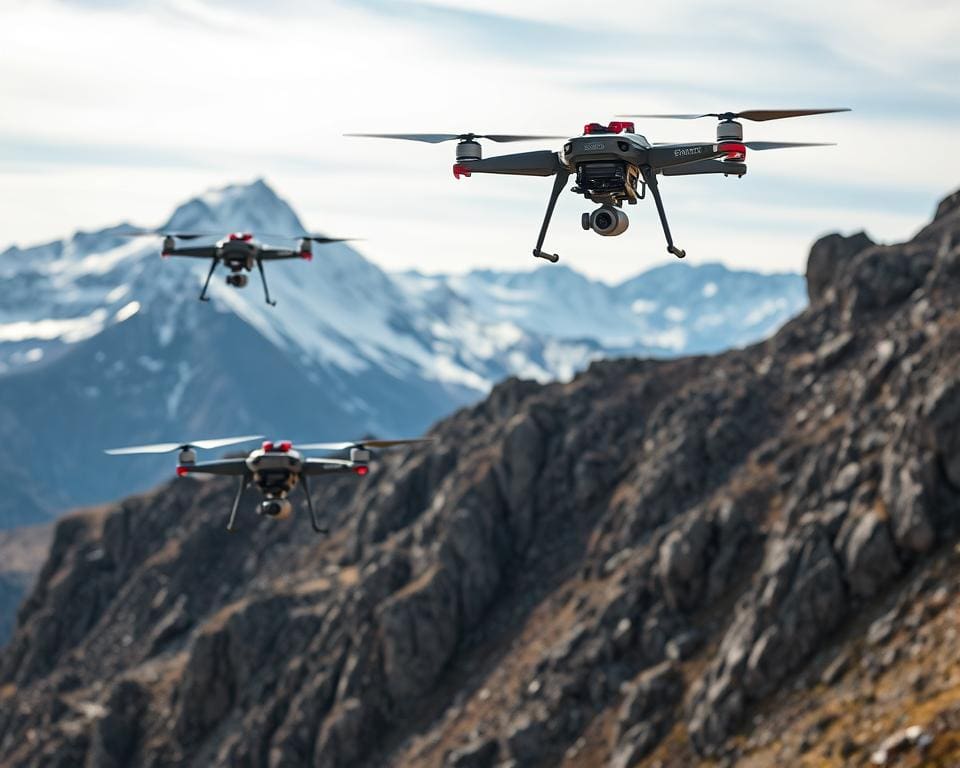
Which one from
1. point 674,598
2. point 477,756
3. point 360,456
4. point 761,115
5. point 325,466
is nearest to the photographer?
point 761,115

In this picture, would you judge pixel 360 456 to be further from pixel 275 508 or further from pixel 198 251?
pixel 198 251

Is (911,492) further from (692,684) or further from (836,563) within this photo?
(692,684)

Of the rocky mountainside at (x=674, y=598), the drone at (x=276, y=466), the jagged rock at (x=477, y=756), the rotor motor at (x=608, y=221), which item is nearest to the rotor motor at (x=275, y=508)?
the drone at (x=276, y=466)

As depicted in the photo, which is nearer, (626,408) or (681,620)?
(681,620)

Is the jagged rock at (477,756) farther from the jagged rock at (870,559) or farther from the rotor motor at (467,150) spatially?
the rotor motor at (467,150)

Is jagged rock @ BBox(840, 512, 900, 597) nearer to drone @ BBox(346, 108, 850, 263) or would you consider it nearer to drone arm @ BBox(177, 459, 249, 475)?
drone arm @ BBox(177, 459, 249, 475)

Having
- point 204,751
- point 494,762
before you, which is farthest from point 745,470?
point 204,751

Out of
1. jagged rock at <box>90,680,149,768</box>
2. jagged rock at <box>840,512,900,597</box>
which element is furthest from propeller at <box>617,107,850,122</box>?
jagged rock at <box>90,680,149,768</box>

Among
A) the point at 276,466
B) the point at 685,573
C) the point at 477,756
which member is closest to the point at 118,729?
the point at 477,756
